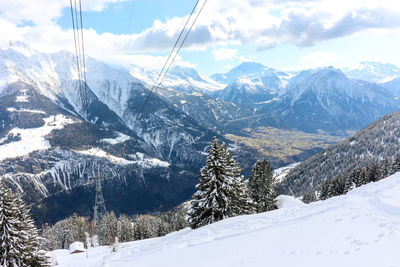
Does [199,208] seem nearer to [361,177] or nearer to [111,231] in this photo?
[111,231]

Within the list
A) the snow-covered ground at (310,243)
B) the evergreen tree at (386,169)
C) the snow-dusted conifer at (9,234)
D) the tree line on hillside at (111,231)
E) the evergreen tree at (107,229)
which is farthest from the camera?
the evergreen tree at (107,229)

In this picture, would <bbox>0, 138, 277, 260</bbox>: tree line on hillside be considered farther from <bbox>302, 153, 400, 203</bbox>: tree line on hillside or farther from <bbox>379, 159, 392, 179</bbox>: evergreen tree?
<bbox>379, 159, 392, 179</bbox>: evergreen tree

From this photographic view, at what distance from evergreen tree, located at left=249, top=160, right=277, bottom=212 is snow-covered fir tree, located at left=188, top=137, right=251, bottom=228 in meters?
17.5

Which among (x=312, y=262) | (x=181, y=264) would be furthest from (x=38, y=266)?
(x=312, y=262)

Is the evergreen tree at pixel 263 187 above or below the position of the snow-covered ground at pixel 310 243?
below

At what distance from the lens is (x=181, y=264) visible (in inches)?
588

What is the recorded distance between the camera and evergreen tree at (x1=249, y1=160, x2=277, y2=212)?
171 feet

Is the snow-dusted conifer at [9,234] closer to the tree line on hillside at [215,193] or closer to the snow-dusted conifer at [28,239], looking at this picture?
the snow-dusted conifer at [28,239]

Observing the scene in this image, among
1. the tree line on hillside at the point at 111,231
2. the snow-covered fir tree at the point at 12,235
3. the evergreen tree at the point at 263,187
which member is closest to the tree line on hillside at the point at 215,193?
the evergreen tree at the point at 263,187

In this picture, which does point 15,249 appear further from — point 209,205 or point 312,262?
point 312,262

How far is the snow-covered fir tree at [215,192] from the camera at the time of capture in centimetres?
3459

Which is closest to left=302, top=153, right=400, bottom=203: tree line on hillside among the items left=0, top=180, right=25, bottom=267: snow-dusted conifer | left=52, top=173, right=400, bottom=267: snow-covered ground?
left=52, top=173, right=400, bottom=267: snow-covered ground

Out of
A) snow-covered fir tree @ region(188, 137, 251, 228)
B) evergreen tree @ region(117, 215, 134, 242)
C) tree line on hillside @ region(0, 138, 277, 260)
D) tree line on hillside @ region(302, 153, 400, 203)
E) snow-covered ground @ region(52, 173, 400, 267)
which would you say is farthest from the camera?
evergreen tree @ region(117, 215, 134, 242)

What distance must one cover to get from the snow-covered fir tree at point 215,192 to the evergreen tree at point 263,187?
17507 millimetres
